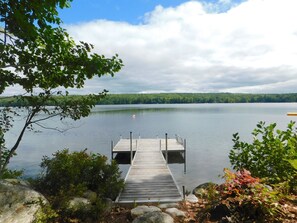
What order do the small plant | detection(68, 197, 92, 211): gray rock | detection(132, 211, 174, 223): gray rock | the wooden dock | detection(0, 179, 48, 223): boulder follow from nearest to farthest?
the small plant → detection(0, 179, 48, 223): boulder → detection(132, 211, 174, 223): gray rock → detection(68, 197, 92, 211): gray rock → the wooden dock

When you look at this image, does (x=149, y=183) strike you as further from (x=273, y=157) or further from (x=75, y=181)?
(x=273, y=157)

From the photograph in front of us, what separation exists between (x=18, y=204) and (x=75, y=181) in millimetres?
2719

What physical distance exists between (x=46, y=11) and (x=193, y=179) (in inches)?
654

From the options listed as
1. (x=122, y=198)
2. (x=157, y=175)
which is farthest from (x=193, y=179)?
(x=122, y=198)


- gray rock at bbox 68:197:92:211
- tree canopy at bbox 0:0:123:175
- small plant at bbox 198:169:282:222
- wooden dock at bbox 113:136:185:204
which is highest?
tree canopy at bbox 0:0:123:175

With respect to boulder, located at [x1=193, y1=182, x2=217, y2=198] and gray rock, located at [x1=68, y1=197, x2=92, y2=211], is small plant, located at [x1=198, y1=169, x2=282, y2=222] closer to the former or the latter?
boulder, located at [x1=193, y1=182, x2=217, y2=198]

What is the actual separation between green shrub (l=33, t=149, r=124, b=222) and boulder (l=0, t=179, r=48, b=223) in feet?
1.92

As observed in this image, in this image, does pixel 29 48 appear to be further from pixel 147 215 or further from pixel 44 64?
pixel 147 215

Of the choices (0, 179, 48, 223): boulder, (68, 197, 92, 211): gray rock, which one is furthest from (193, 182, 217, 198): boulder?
(0, 179, 48, 223): boulder

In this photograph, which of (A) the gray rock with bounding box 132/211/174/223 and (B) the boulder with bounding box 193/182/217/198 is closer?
(A) the gray rock with bounding box 132/211/174/223

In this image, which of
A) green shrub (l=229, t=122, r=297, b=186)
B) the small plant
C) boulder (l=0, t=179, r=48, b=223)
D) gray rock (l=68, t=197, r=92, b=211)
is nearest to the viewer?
the small plant

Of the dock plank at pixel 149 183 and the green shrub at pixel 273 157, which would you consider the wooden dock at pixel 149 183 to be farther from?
the green shrub at pixel 273 157

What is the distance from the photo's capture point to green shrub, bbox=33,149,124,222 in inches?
249

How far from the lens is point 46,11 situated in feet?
15.3
